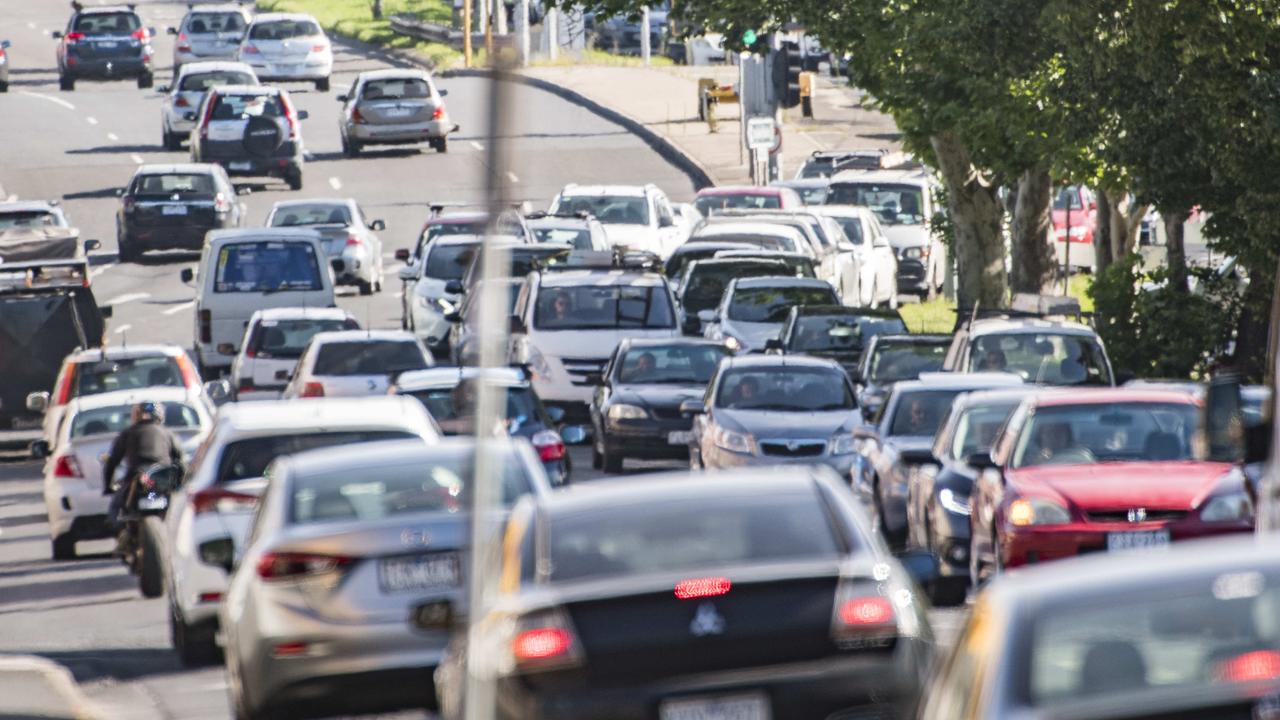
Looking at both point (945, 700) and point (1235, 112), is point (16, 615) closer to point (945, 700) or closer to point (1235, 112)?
point (1235, 112)

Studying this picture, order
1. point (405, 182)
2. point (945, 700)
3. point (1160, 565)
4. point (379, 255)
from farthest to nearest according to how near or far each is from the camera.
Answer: point (405, 182), point (379, 255), point (945, 700), point (1160, 565)

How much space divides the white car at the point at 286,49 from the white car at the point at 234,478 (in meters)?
48.0

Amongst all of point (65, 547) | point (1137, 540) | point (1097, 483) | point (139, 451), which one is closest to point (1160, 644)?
point (1137, 540)

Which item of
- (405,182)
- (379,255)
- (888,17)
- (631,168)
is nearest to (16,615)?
(888,17)

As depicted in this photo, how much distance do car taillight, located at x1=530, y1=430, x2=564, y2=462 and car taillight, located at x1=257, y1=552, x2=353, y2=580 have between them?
1019 centimetres

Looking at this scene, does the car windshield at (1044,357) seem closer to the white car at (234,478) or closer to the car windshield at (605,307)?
the car windshield at (605,307)

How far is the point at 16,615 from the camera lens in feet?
62.4

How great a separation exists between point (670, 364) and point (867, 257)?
13.0 m

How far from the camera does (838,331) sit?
101 ft

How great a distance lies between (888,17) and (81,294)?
10396mm

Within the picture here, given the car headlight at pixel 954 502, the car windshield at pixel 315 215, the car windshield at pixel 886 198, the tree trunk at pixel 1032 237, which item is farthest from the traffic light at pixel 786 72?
the car headlight at pixel 954 502

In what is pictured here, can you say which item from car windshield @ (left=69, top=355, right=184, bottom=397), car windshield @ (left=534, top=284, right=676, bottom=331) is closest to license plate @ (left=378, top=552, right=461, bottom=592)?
car windshield @ (left=69, top=355, right=184, bottom=397)

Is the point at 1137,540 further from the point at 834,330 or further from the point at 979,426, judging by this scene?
the point at 834,330

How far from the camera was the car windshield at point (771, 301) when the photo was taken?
107 ft
